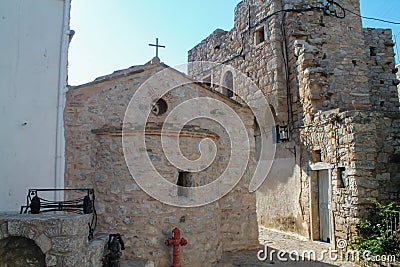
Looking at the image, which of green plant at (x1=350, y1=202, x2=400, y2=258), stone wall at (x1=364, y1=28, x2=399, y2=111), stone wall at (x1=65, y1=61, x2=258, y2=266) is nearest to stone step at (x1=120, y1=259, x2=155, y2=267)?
stone wall at (x1=65, y1=61, x2=258, y2=266)

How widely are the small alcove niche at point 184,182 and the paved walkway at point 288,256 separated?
1687 mm

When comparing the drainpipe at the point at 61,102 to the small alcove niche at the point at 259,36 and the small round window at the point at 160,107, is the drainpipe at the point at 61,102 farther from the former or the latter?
the small alcove niche at the point at 259,36

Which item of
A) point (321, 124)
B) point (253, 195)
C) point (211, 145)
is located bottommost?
point (253, 195)

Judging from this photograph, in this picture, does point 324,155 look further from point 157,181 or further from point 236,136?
point 157,181

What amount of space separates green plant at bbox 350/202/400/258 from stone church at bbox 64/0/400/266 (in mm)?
237

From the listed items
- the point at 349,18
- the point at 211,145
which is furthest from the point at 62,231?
the point at 349,18

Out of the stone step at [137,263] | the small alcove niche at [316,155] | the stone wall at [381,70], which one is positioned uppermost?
the stone wall at [381,70]

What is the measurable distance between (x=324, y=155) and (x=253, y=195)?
2.01 metres

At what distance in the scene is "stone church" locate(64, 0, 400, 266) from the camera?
20.0ft

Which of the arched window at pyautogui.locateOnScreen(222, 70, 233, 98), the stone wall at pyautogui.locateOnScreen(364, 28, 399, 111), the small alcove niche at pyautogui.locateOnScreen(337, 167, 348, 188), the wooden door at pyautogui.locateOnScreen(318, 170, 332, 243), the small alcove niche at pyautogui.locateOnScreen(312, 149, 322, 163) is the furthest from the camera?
the arched window at pyautogui.locateOnScreen(222, 70, 233, 98)

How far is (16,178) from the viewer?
5258 mm

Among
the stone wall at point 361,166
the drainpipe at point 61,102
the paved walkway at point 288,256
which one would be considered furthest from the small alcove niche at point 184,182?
the stone wall at point 361,166

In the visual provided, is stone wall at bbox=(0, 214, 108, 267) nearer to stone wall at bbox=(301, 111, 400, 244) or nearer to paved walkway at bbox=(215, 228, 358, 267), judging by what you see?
paved walkway at bbox=(215, 228, 358, 267)

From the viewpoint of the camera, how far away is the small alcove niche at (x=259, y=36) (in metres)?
11.2
